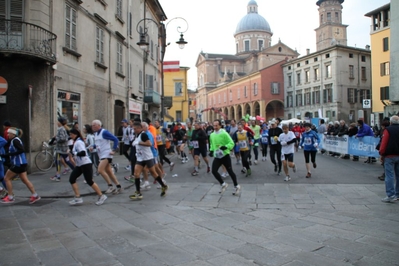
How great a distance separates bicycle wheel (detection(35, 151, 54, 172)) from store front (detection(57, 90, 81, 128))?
1.70 metres

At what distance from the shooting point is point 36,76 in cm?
1181

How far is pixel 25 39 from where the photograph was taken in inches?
445

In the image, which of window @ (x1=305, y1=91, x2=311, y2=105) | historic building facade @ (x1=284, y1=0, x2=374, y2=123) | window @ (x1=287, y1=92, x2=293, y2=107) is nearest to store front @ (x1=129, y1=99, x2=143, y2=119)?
historic building facade @ (x1=284, y1=0, x2=374, y2=123)

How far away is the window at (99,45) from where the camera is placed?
16.5 metres

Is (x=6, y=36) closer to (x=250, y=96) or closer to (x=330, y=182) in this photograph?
(x=330, y=182)

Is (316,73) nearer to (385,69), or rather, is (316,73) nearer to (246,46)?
(385,69)

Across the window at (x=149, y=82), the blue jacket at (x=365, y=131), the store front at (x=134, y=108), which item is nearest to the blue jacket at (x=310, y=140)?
the blue jacket at (x=365, y=131)

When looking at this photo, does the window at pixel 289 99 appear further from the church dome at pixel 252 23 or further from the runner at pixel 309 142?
the runner at pixel 309 142

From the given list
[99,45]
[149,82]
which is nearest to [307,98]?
[149,82]

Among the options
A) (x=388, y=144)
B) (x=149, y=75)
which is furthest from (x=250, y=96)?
(x=388, y=144)

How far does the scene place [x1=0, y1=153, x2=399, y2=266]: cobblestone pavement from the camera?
14.2ft

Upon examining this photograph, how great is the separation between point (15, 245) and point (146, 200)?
3.28 meters

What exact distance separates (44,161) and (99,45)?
23.0 ft

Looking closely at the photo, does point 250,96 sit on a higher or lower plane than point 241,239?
higher
